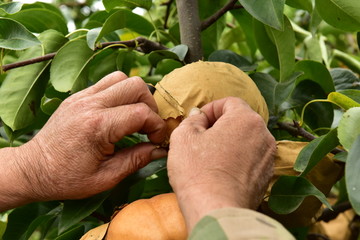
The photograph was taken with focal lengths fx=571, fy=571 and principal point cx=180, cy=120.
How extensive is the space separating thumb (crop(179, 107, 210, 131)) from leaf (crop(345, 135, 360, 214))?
0.63 feet

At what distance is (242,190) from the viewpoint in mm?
699

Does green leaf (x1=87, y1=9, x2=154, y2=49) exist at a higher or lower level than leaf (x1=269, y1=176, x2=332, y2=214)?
higher

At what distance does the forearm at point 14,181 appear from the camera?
0.88m

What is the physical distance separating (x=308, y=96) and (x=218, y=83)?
323 mm

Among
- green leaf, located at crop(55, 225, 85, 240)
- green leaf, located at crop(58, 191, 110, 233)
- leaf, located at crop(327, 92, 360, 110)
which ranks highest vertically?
leaf, located at crop(327, 92, 360, 110)

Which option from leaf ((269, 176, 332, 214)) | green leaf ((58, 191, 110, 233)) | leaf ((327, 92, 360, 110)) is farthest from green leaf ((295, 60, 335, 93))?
green leaf ((58, 191, 110, 233))

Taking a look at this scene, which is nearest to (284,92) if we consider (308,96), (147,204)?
(308,96)

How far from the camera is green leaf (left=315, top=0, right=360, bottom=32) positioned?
0.92 m

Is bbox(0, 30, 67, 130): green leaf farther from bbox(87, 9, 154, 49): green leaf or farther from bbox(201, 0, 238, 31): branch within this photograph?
bbox(201, 0, 238, 31): branch

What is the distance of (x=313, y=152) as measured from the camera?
79 cm

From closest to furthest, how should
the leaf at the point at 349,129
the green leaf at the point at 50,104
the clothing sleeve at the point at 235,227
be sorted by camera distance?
the clothing sleeve at the point at 235,227, the leaf at the point at 349,129, the green leaf at the point at 50,104

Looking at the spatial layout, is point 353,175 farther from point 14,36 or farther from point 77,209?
point 14,36

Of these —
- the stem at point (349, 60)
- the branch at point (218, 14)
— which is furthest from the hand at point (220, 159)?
the stem at point (349, 60)

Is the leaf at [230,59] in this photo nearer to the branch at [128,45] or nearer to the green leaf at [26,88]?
the branch at [128,45]
